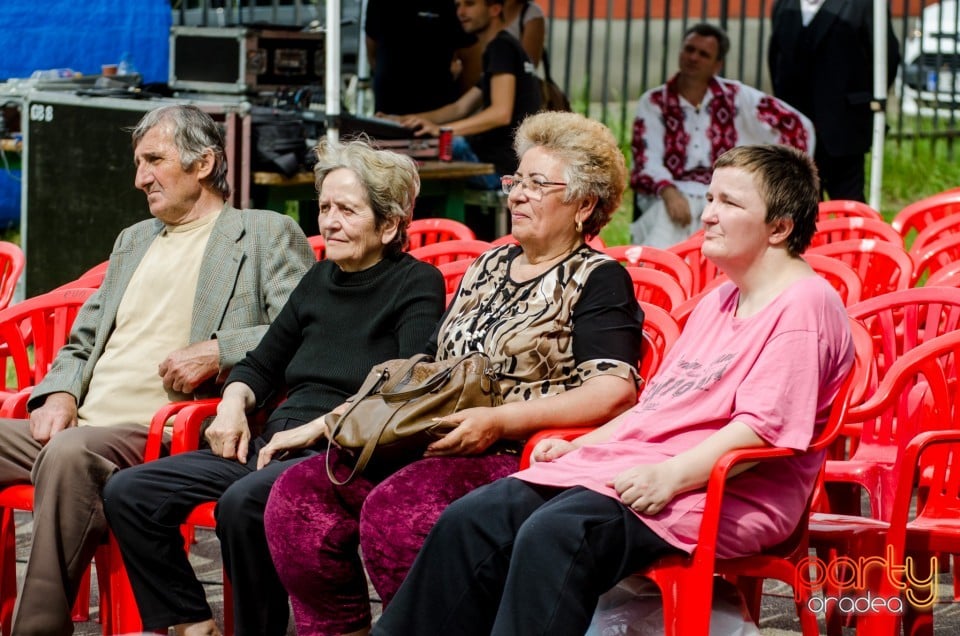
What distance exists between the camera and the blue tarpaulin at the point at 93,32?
9156 millimetres

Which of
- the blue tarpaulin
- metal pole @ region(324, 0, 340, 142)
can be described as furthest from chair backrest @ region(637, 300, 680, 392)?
the blue tarpaulin

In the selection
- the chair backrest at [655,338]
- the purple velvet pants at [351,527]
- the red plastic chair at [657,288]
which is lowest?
the purple velvet pants at [351,527]

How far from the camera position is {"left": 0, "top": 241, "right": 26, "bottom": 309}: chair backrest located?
5.41 meters

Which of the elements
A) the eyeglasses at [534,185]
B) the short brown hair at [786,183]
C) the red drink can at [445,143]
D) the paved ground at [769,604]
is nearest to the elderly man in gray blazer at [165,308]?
the paved ground at [769,604]

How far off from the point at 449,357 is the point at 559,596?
3.09 feet

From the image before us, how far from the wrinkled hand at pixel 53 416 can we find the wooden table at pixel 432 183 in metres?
2.73

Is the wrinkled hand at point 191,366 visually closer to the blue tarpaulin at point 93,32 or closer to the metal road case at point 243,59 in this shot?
the metal road case at point 243,59

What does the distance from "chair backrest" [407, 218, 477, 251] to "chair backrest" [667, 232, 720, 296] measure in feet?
2.64

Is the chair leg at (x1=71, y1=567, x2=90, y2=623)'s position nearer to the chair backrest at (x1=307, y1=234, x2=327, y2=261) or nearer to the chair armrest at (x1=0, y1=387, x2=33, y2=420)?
the chair armrest at (x1=0, y1=387, x2=33, y2=420)

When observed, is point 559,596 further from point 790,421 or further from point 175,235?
point 175,235

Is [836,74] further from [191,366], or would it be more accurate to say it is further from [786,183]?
[786,183]

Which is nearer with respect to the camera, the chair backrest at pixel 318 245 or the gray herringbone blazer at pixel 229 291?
the gray herringbone blazer at pixel 229 291

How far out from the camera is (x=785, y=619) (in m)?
4.34

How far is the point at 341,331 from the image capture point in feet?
13.4
